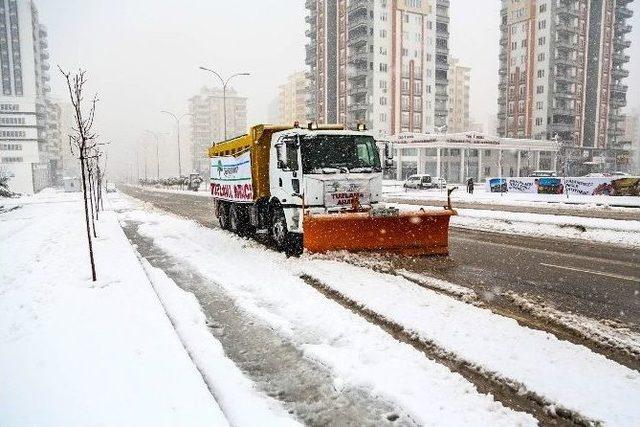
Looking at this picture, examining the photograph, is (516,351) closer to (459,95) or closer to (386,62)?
(386,62)

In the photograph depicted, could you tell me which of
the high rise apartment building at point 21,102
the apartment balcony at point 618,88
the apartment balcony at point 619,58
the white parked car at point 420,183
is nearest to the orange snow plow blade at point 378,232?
the white parked car at point 420,183

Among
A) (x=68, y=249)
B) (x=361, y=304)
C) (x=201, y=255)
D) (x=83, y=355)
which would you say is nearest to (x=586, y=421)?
(x=361, y=304)

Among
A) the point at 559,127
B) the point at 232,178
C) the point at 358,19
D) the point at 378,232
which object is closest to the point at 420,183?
the point at 232,178

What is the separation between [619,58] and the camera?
88438 millimetres

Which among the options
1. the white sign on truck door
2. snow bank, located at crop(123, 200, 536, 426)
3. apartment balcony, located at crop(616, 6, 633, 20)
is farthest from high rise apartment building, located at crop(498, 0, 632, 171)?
snow bank, located at crop(123, 200, 536, 426)

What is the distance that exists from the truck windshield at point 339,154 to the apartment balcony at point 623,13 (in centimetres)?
10126

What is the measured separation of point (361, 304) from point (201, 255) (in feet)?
18.3

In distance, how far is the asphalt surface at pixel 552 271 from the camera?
6409mm

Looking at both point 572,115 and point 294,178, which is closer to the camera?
point 294,178

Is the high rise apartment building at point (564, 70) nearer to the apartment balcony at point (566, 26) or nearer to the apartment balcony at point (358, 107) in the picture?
the apartment balcony at point (566, 26)

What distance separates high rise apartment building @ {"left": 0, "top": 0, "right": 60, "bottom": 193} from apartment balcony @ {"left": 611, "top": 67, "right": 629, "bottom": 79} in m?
114

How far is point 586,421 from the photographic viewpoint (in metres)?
3.43

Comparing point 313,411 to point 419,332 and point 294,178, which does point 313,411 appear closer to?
point 419,332

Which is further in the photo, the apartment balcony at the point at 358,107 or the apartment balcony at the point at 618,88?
the apartment balcony at the point at 618,88
